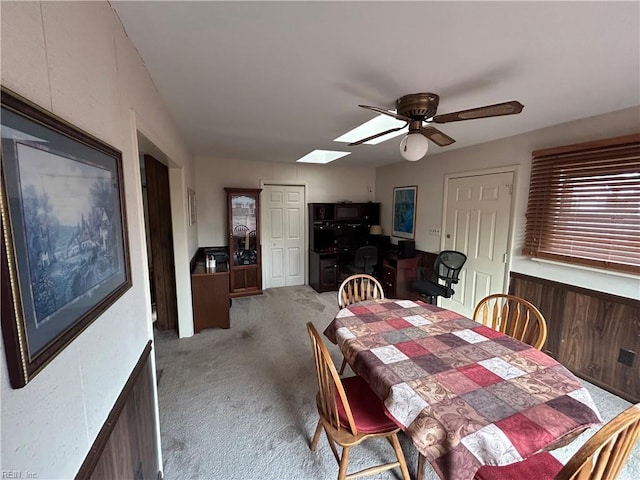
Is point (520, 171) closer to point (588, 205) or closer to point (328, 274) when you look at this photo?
point (588, 205)

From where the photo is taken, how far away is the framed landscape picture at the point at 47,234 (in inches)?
20.1

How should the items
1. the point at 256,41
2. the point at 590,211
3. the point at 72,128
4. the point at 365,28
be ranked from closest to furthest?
the point at 72,128 → the point at 365,28 → the point at 256,41 → the point at 590,211

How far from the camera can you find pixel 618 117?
7.11 feet

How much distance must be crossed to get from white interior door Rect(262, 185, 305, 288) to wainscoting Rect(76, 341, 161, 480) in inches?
137

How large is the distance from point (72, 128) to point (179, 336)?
2.94 meters

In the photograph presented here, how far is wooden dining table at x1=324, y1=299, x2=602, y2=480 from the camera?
3.17ft

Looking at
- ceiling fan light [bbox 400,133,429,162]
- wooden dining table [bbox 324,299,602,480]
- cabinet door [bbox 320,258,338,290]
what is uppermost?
ceiling fan light [bbox 400,133,429,162]

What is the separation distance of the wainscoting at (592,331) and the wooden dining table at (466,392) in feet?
4.66

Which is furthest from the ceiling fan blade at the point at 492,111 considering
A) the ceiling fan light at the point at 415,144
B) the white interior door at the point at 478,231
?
the white interior door at the point at 478,231

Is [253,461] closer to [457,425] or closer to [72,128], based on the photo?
[457,425]

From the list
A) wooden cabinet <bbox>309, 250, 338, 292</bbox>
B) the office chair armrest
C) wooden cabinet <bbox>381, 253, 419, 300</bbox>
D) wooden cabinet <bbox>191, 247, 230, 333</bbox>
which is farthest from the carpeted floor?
the office chair armrest

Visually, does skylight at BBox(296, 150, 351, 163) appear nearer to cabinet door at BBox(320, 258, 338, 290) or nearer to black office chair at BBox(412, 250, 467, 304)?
cabinet door at BBox(320, 258, 338, 290)

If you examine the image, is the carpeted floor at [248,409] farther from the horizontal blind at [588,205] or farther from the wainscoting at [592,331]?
the horizontal blind at [588,205]

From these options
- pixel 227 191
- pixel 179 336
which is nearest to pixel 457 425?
pixel 179 336
